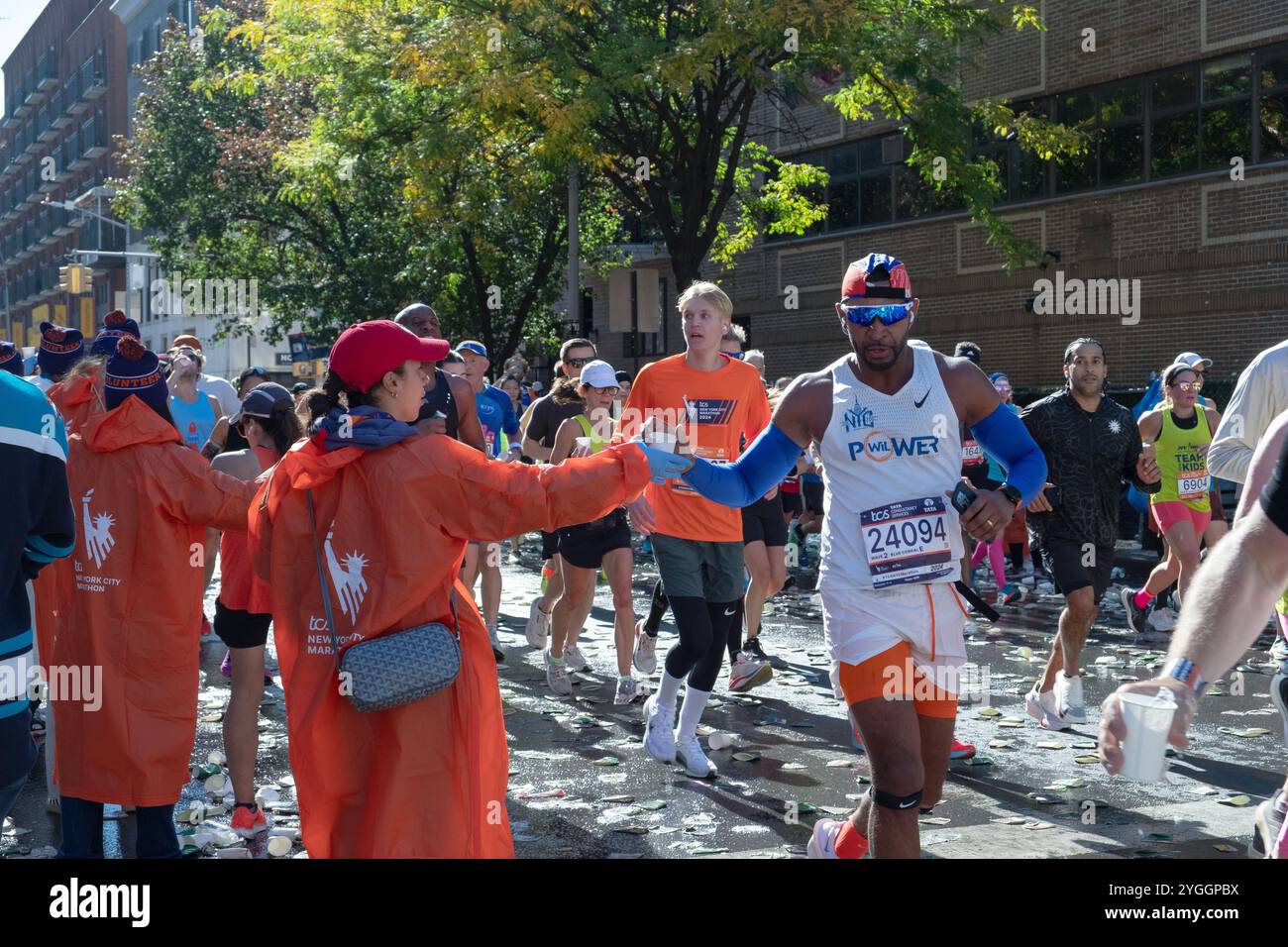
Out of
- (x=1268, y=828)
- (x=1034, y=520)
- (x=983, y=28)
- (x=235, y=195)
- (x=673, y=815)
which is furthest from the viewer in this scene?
(x=235, y=195)

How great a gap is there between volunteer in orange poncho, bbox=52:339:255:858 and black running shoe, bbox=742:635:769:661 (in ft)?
17.9

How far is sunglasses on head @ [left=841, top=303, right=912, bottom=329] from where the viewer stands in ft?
16.1

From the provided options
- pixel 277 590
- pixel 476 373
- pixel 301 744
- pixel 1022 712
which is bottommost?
pixel 1022 712

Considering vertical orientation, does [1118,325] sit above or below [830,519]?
above

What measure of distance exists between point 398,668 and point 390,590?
210 mm

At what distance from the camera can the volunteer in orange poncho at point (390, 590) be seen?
12.4ft

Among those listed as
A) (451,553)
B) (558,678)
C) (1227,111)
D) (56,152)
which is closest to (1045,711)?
(558,678)

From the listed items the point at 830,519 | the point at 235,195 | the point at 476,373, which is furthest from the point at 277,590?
the point at 235,195

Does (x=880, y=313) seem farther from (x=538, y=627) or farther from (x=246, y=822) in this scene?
(x=538, y=627)

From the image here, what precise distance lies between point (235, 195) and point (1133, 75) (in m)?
20.5

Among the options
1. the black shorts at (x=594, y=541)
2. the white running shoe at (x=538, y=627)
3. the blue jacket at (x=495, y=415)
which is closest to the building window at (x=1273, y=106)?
the blue jacket at (x=495, y=415)

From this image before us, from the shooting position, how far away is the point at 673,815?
6.46 m

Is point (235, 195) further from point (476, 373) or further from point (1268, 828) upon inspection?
point (1268, 828)

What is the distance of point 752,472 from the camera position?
5.09 m
